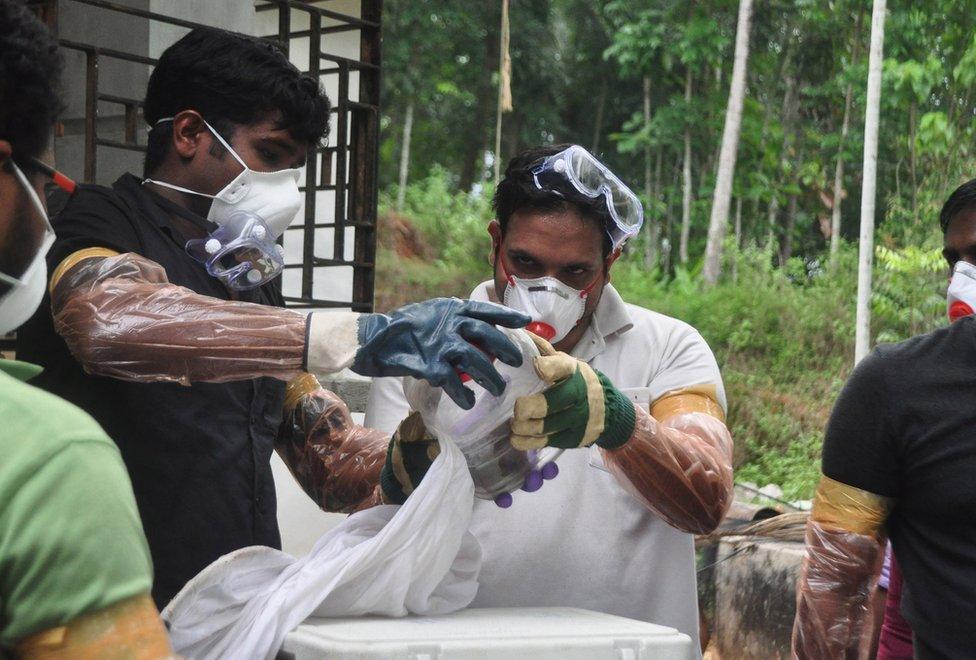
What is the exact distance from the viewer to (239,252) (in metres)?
2.36

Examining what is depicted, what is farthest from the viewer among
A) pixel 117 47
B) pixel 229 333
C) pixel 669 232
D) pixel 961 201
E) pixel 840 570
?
pixel 669 232

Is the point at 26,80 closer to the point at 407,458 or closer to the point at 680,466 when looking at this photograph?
the point at 407,458

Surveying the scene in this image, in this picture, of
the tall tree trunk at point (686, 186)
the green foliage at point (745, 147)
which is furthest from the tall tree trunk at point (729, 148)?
the tall tree trunk at point (686, 186)

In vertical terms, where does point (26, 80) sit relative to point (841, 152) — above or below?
below

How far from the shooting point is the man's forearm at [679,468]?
211 centimetres

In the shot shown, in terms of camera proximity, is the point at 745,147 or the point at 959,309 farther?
the point at 745,147

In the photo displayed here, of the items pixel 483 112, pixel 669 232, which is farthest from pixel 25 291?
pixel 483 112

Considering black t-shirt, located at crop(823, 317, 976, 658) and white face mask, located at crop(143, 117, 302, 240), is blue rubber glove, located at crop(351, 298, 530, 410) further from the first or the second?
black t-shirt, located at crop(823, 317, 976, 658)

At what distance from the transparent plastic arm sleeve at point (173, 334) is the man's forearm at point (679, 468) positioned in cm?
63

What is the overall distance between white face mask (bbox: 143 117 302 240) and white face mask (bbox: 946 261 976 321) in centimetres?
148

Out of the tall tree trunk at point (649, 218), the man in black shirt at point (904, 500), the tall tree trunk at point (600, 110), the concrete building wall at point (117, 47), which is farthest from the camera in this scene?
the tall tree trunk at point (600, 110)

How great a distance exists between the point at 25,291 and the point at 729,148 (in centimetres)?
1409

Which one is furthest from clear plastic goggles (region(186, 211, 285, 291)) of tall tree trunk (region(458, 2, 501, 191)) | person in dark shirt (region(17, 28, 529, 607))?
tall tree trunk (region(458, 2, 501, 191))

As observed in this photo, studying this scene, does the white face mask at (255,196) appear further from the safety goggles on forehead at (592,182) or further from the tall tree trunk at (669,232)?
the tall tree trunk at (669,232)
